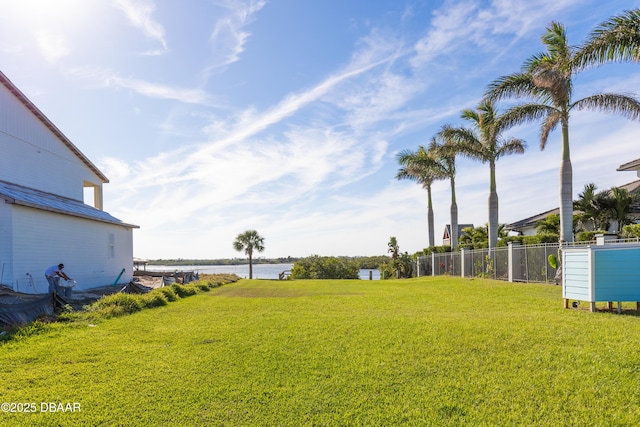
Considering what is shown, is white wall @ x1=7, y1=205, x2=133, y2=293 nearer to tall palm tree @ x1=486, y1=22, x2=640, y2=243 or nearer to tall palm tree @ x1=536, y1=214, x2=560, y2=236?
tall palm tree @ x1=486, y1=22, x2=640, y2=243

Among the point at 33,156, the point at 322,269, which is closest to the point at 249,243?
the point at 322,269

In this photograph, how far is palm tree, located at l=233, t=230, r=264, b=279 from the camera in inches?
1866

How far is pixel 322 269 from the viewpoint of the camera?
41.9 meters

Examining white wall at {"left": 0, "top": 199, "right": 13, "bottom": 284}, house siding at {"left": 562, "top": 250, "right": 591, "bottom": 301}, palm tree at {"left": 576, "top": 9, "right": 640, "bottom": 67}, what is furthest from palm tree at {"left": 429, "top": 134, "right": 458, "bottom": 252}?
white wall at {"left": 0, "top": 199, "right": 13, "bottom": 284}

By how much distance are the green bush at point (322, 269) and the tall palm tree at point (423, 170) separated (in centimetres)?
→ 1130

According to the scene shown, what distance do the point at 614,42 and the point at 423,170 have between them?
2231cm

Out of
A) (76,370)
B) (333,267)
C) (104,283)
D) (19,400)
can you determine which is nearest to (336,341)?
(76,370)

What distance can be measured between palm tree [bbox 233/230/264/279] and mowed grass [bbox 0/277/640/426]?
38.7 meters

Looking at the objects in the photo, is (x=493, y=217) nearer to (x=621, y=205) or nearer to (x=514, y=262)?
(x=514, y=262)

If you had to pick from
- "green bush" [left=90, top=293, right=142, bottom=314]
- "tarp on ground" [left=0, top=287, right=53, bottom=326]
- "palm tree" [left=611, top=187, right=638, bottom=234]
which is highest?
"palm tree" [left=611, top=187, right=638, bottom=234]

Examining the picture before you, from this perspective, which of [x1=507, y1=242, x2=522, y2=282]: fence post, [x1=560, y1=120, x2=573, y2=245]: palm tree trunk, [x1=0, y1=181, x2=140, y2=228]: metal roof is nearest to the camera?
[x1=0, y1=181, x2=140, y2=228]: metal roof

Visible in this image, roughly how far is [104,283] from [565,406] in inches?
809

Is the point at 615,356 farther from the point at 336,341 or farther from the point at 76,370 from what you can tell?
the point at 76,370

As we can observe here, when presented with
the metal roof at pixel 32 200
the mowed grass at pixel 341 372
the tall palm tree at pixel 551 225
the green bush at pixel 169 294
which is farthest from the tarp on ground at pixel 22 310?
the tall palm tree at pixel 551 225
